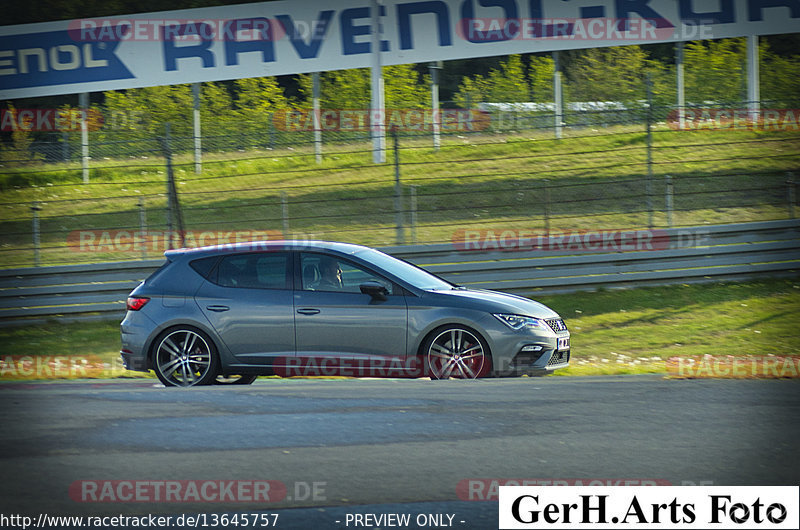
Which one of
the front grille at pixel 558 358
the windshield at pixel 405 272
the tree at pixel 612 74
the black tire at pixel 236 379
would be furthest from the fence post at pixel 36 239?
the tree at pixel 612 74

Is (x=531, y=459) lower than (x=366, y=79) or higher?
lower

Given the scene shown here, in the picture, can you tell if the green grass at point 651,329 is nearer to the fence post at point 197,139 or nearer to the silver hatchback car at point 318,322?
the silver hatchback car at point 318,322

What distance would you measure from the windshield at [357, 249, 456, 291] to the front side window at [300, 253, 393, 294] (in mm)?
145

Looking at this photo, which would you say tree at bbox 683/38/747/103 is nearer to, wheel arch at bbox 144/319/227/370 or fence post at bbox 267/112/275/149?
fence post at bbox 267/112/275/149

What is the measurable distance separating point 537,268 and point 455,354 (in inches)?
261

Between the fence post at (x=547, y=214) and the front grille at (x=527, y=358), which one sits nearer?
the front grille at (x=527, y=358)

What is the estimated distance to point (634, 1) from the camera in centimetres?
2031

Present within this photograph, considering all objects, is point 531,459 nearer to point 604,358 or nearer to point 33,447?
point 33,447

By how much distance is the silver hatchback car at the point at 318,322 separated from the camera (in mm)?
8391

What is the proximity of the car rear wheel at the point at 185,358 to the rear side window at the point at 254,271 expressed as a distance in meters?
0.55

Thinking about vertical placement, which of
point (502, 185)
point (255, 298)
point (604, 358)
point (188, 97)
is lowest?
point (604, 358)

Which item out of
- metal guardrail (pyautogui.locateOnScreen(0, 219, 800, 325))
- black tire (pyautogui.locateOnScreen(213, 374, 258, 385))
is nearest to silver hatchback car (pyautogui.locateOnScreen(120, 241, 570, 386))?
black tire (pyautogui.locateOnScreen(213, 374, 258, 385))

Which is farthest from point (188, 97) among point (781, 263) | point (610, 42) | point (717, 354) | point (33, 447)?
point (33, 447)

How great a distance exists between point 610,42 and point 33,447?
56.8 feet
